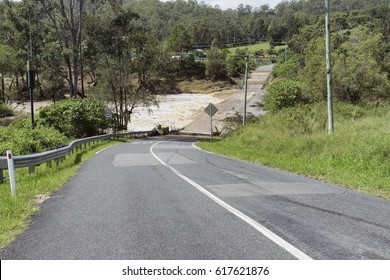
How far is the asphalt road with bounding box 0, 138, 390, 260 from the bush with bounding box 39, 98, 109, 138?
33.8 meters

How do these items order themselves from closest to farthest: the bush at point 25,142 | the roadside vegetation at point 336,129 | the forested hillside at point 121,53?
the roadside vegetation at point 336,129, the bush at point 25,142, the forested hillside at point 121,53

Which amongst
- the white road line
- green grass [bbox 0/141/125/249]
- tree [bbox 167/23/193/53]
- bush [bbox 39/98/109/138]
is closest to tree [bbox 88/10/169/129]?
bush [bbox 39/98/109/138]

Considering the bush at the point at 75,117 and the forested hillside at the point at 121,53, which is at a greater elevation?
the forested hillside at the point at 121,53

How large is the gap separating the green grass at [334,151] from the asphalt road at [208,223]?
63.7 inches

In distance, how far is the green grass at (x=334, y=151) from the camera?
12.0 m

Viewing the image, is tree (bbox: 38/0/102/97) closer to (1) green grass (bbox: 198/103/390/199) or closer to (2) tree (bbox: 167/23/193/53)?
(1) green grass (bbox: 198/103/390/199)

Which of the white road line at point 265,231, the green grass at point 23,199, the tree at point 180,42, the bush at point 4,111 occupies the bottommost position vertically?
the green grass at point 23,199

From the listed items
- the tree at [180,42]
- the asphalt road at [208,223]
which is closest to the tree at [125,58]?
the asphalt road at [208,223]

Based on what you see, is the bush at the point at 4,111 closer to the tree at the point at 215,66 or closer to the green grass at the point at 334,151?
the green grass at the point at 334,151

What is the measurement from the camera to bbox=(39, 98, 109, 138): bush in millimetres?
43125

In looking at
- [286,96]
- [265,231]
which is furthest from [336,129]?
[286,96]

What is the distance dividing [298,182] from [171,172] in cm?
460

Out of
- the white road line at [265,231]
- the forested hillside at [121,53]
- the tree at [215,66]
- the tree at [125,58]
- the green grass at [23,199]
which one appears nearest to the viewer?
the white road line at [265,231]

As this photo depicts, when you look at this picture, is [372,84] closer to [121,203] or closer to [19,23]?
[121,203]
